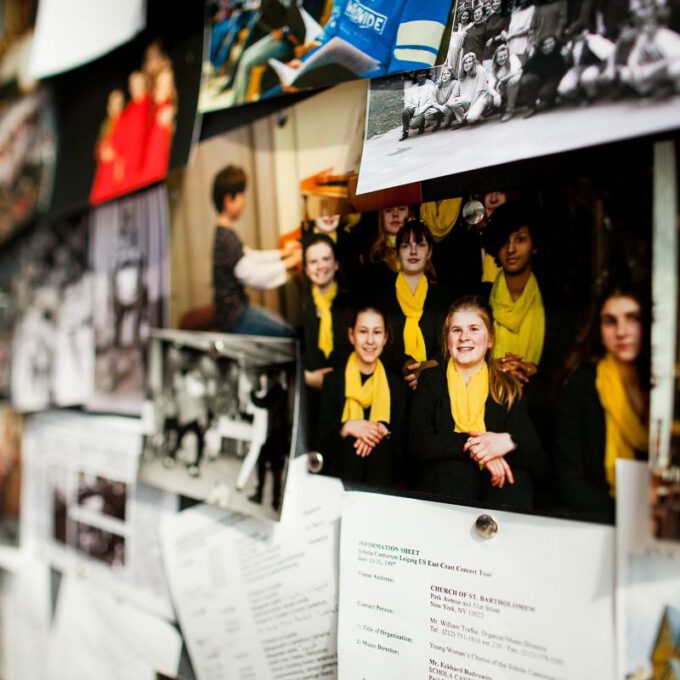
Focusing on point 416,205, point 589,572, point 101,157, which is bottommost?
point 589,572

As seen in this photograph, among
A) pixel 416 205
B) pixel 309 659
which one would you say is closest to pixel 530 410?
pixel 416 205

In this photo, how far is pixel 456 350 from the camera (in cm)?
40

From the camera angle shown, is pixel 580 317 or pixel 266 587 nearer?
pixel 580 317

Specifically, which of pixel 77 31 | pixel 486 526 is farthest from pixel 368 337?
pixel 77 31

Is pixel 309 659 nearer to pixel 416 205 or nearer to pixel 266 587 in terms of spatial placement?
pixel 266 587

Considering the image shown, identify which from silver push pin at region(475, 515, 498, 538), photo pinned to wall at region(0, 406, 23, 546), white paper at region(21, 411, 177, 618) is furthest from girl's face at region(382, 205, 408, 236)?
photo pinned to wall at region(0, 406, 23, 546)

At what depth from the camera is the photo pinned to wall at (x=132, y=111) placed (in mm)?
595

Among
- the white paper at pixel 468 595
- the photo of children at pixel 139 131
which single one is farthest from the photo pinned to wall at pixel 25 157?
the white paper at pixel 468 595

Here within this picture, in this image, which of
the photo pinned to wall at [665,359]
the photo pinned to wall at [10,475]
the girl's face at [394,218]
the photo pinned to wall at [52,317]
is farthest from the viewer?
the photo pinned to wall at [10,475]

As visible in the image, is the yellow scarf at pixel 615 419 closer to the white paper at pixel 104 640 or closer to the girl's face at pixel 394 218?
the girl's face at pixel 394 218

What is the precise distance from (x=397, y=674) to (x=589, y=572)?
6.8 inches

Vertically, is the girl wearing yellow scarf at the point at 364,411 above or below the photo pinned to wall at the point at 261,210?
below

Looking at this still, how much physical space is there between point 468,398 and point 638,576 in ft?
0.47

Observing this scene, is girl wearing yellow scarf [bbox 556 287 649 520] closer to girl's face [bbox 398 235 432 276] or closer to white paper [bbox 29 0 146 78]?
girl's face [bbox 398 235 432 276]
